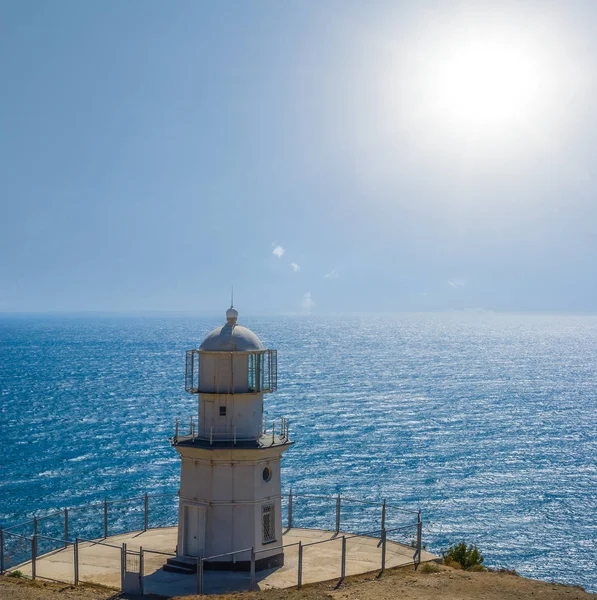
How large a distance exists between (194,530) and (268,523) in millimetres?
2390

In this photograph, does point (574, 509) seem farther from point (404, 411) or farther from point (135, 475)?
point (404, 411)

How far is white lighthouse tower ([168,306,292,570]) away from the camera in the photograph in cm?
2383

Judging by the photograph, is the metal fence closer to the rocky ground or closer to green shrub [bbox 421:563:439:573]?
green shrub [bbox 421:563:439:573]

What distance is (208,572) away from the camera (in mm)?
23234

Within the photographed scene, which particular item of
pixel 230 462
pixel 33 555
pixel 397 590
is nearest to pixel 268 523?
pixel 230 462

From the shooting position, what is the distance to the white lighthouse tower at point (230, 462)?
2383cm

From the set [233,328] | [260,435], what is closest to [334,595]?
[260,435]

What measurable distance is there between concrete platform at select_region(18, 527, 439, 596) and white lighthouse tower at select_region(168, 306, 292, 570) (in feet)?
2.59

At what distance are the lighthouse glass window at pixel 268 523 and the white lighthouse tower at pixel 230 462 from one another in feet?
0.10

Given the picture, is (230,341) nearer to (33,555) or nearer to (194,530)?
(194,530)

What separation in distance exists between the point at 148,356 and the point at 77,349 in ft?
106

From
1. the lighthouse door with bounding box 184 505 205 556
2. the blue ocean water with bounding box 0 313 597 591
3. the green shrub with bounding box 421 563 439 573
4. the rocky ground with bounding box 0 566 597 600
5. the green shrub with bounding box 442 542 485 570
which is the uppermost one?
the lighthouse door with bounding box 184 505 205 556

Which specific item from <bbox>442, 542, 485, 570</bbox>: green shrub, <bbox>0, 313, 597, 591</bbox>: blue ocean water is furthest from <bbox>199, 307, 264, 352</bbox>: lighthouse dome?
<bbox>0, 313, 597, 591</bbox>: blue ocean water

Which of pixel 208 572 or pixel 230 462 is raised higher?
pixel 230 462
